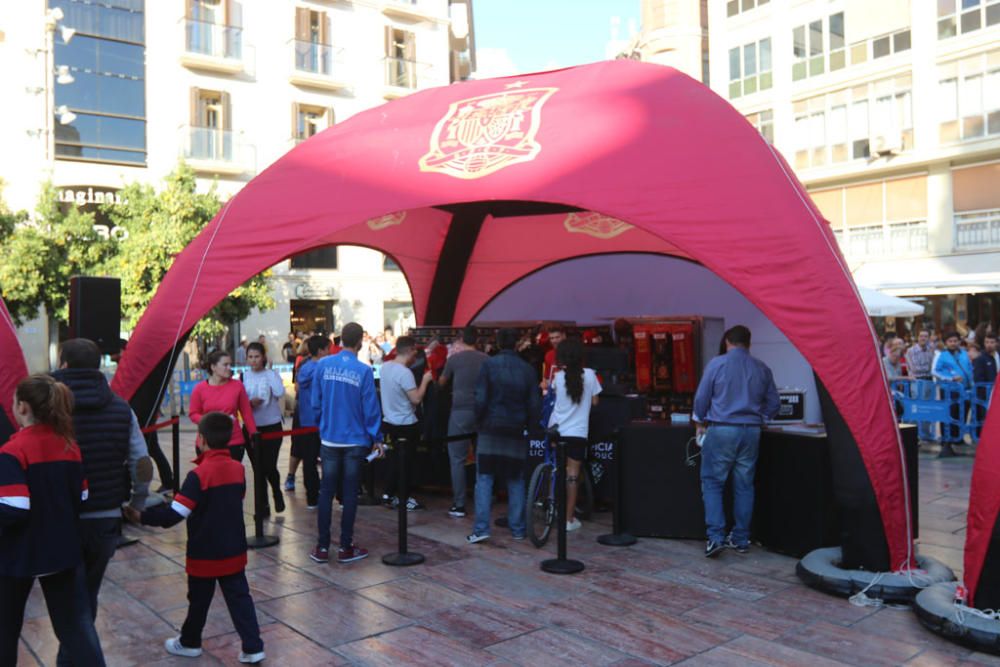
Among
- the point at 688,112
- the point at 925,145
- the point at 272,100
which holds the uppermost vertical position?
the point at 272,100

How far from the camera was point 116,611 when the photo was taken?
554cm

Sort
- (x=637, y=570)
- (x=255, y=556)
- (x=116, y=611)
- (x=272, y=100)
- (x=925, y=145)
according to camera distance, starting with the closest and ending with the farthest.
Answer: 1. (x=116, y=611)
2. (x=637, y=570)
3. (x=255, y=556)
4. (x=925, y=145)
5. (x=272, y=100)

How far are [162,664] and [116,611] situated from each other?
1.10 metres

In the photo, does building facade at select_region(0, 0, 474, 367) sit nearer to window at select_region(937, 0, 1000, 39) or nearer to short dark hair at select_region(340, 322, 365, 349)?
window at select_region(937, 0, 1000, 39)

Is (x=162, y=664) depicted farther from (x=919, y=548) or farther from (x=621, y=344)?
(x=621, y=344)

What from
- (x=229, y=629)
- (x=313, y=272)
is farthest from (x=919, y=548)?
(x=313, y=272)

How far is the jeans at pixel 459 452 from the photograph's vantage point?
27.0ft

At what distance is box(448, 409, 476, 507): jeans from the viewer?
27.0ft

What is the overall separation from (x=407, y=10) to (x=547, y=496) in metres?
28.3

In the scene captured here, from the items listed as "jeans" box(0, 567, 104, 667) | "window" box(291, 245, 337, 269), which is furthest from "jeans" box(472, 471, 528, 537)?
"window" box(291, 245, 337, 269)

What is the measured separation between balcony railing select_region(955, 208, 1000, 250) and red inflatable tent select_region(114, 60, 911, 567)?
2051cm

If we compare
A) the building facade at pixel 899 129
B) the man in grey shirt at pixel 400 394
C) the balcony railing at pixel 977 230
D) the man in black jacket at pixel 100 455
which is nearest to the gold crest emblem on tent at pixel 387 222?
the man in grey shirt at pixel 400 394

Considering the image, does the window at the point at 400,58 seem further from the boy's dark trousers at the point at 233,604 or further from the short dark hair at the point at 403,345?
the boy's dark trousers at the point at 233,604

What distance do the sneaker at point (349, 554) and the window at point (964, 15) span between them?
25.9 m
